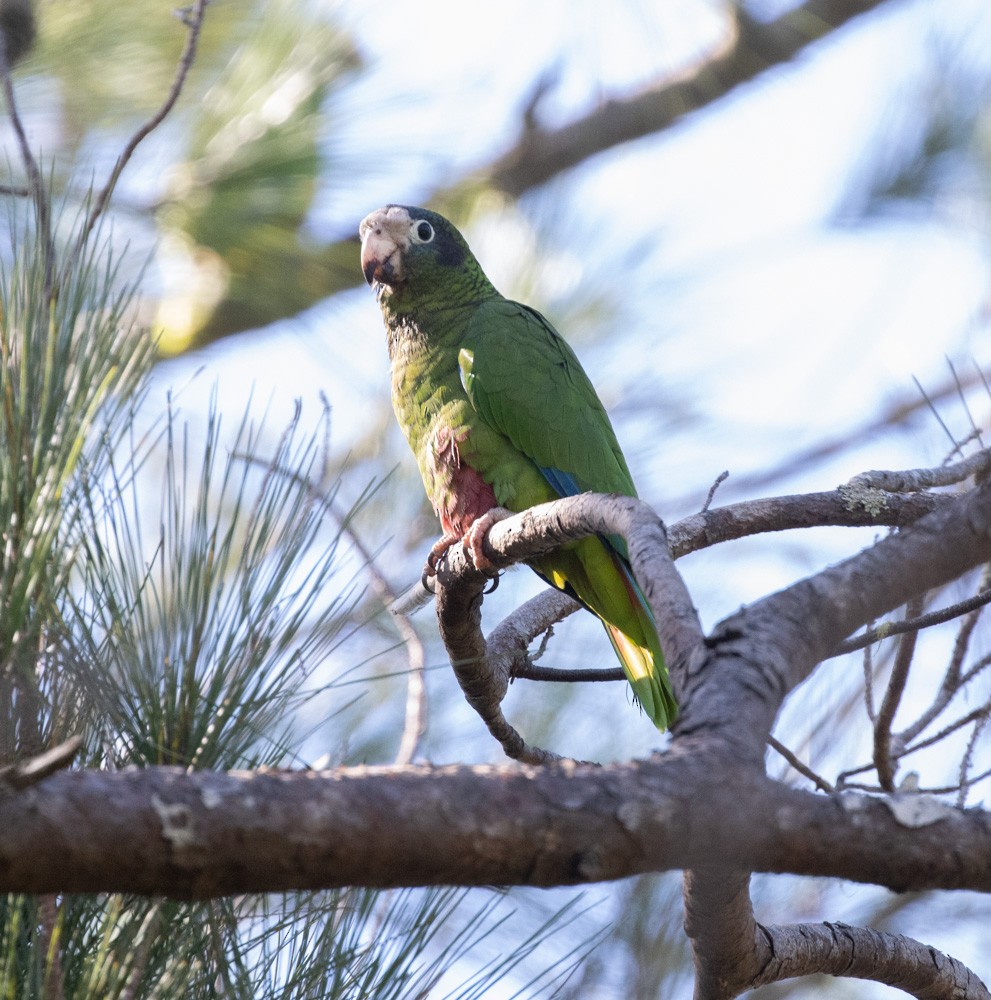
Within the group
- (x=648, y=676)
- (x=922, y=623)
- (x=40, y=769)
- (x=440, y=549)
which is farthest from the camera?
(x=440, y=549)

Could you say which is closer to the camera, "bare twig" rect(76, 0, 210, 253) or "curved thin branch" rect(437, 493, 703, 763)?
"curved thin branch" rect(437, 493, 703, 763)

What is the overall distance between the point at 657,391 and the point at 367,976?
4.05 meters

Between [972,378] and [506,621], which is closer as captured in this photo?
[506,621]

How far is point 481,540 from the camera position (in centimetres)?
260

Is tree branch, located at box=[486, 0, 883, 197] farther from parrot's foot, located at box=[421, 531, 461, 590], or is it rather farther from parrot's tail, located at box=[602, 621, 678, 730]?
parrot's tail, located at box=[602, 621, 678, 730]

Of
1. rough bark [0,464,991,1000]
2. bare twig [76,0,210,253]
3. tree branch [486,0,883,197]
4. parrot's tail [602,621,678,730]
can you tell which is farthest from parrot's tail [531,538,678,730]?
tree branch [486,0,883,197]

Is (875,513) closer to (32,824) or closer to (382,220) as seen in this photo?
(32,824)

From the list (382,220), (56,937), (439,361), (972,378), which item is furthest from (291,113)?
(56,937)

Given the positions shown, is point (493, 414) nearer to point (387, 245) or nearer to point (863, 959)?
point (387, 245)

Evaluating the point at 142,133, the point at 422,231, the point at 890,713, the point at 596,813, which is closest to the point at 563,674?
the point at 890,713

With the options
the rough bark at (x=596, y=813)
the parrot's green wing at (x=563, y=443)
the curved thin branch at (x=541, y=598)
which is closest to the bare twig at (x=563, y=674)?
the curved thin branch at (x=541, y=598)

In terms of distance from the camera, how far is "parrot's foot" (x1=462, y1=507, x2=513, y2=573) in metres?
2.40

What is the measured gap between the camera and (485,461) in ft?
10.7

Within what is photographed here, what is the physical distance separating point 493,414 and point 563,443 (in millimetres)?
232
